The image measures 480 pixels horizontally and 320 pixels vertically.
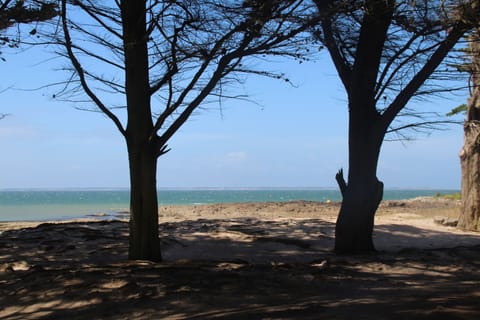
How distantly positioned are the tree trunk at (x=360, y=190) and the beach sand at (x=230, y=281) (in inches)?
17.2

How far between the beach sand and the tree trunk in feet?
1.43

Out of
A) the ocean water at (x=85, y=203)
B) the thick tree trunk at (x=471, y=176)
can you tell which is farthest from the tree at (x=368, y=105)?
the ocean water at (x=85, y=203)

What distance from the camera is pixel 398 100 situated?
9.01 metres

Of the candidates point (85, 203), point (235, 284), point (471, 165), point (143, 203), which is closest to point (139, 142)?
point (143, 203)

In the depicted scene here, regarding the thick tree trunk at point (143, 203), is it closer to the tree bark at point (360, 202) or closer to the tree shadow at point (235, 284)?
the tree shadow at point (235, 284)

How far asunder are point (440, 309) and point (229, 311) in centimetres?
179

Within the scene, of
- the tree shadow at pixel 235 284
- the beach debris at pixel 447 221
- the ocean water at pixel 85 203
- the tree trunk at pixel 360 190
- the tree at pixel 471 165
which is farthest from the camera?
the ocean water at pixel 85 203

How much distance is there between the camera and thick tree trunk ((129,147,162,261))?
7734mm

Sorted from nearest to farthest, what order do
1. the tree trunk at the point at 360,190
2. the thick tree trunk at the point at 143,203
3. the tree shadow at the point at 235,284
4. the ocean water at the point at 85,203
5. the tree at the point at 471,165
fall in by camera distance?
the tree shadow at the point at 235,284 < the thick tree trunk at the point at 143,203 < the tree trunk at the point at 360,190 < the tree at the point at 471,165 < the ocean water at the point at 85,203

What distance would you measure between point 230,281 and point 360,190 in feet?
12.8

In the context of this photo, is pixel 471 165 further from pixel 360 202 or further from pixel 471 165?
pixel 360 202

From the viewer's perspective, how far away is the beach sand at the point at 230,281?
15.5 feet

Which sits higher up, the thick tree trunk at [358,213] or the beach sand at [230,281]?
the thick tree trunk at [358,213]

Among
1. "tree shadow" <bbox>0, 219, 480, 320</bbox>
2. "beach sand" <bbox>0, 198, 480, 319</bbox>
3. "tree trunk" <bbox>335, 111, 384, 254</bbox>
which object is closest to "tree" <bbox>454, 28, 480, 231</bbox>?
"beach sand" <bbox>0, 198, 480, 319</bbox>
